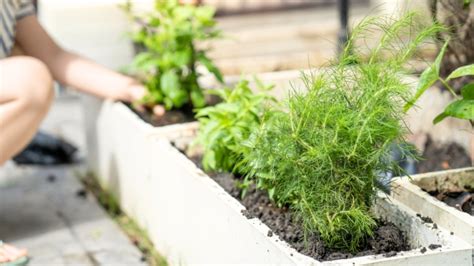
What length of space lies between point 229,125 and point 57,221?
122 centimetres

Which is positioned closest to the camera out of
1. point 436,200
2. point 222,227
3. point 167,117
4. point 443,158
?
point 436,200

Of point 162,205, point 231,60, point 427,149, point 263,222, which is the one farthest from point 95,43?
point 263,222

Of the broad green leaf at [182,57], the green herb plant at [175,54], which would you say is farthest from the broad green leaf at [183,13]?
the broad green leaf at [182,57]

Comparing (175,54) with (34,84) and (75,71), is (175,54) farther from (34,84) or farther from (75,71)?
(34,84)

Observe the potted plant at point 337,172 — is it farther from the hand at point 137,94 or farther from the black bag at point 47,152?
the black bag at point 47,152

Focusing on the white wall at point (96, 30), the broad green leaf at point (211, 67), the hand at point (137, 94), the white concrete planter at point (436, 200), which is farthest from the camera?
the white wall at point (96, 30)

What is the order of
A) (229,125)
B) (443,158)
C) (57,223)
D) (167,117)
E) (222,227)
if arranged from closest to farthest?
(222,227), (229,125), (443,158), (167,117), (57,223)

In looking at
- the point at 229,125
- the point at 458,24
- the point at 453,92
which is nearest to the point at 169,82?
the point at 229,125

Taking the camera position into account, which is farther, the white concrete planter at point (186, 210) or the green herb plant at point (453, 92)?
the green herb plant at point (453, 92)

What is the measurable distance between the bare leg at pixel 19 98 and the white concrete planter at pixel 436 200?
1447 millimetres

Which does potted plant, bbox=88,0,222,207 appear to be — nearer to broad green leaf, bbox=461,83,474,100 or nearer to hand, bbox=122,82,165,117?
hand, bbox=122,82,165,117

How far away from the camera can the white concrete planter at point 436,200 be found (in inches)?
98.7

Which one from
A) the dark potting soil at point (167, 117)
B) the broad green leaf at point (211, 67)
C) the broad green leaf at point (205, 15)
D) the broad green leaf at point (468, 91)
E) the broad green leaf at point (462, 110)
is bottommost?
the dark potting soil at point (167, 117)

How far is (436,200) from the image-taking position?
2.65 m
